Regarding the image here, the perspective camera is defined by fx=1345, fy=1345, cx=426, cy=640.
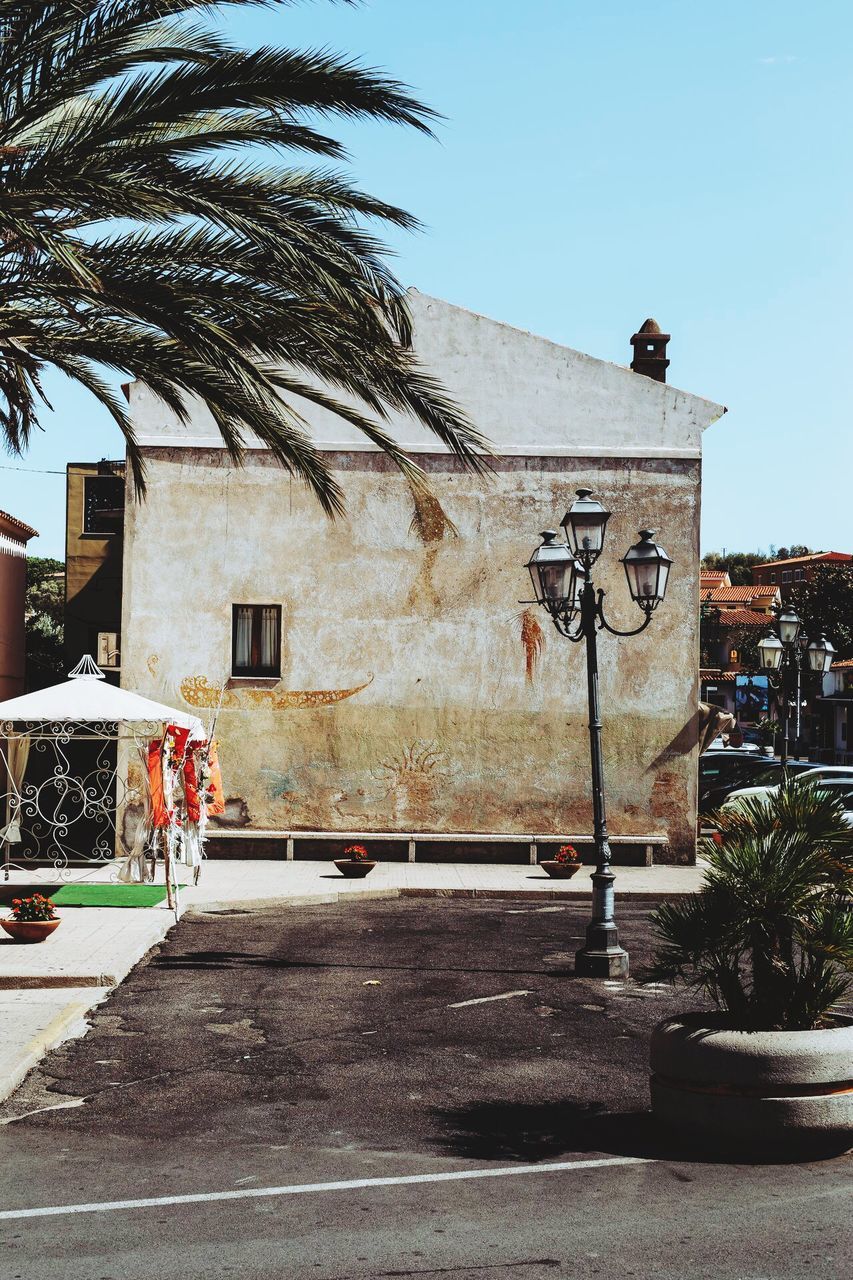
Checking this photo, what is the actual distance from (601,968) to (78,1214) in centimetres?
717

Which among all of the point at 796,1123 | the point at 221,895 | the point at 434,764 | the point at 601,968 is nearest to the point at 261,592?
the point at 434,764

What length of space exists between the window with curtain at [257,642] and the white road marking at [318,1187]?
1620 cm

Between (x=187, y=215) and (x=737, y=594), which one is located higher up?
(x=737, y=594)

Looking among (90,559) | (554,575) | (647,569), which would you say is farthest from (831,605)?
(554,575)

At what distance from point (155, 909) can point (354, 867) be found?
4192 mm

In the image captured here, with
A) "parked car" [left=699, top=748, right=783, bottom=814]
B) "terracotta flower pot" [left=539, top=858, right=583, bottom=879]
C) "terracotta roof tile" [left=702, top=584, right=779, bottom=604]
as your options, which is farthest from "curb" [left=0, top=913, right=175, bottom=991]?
"terracotta roof tile" [left=702, top=584, right=779, bottom=604]

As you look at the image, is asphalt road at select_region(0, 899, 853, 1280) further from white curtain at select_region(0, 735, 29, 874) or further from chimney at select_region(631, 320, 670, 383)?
chimney at select_region(631, 320, 670, 383)

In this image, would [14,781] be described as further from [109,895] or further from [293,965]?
[293,965]

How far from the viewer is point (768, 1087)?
21.7ft

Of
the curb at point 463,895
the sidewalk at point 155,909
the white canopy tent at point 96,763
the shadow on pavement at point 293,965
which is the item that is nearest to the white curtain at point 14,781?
the white canopy tent at point 96,763

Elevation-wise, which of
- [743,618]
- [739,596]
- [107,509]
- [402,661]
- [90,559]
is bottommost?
[402,661]

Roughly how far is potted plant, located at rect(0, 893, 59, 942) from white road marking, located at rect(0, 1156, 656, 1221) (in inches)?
295

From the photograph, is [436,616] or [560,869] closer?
[560,869]

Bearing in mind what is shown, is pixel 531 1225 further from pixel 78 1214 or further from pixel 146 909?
pixel 146 909
